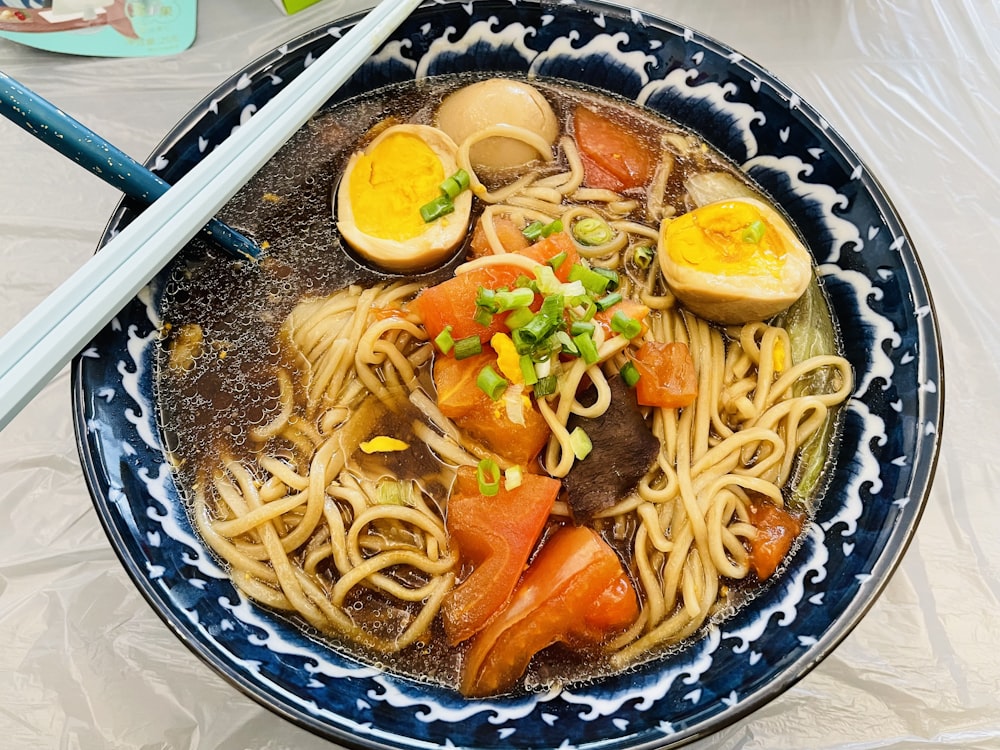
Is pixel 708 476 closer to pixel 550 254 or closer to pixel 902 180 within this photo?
pixel 550 254

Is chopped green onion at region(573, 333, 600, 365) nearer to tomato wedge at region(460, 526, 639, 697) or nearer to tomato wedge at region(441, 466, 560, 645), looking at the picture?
tomato wedge at region(441, 466, 560, 645)

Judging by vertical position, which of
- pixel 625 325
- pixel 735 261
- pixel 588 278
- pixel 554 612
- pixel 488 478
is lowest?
pixel 554 612

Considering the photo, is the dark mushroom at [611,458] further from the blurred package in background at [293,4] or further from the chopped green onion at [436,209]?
the blurred package in background at [293,4]

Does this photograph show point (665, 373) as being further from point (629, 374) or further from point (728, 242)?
point (728, 242)

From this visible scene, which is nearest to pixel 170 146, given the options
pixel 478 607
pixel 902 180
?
pixel 478 607

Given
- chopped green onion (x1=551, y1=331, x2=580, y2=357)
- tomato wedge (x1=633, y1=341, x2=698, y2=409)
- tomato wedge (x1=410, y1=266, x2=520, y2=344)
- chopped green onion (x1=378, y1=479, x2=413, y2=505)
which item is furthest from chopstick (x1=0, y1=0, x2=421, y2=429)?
tomato wedge (x1=633, y1=341, x2=698, y2=409)

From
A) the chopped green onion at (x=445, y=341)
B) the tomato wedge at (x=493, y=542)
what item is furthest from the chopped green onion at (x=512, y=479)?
the chopped green onion at (x=445, y=341)

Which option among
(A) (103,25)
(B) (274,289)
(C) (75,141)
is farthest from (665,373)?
(A) (103,25)
